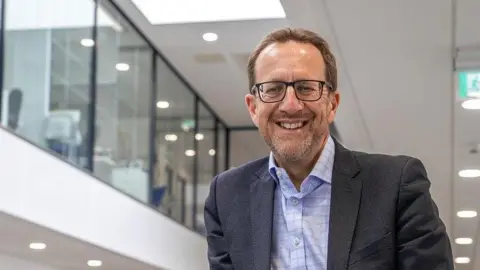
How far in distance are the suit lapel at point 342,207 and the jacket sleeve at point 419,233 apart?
0.27ft

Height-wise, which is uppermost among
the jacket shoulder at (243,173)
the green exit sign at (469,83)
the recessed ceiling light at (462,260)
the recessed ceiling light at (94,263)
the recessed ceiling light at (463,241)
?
the recessed ceiling light at (462,260)

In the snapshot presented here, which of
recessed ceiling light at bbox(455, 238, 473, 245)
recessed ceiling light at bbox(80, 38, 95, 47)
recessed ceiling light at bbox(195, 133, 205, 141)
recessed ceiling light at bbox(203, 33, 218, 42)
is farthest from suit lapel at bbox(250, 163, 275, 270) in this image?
recessed ceiling light at bbox(455, 238, 473, 245)

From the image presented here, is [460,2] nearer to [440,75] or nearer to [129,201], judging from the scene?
[440,75]

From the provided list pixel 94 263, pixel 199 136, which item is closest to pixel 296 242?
pixel 94 263

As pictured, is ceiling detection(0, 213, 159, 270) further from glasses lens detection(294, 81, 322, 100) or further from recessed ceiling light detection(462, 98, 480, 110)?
glasses lens detection(294, 81, 322, 100)

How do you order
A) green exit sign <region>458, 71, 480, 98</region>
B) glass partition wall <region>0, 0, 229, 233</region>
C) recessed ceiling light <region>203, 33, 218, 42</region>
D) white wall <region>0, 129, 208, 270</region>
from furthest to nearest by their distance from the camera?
recessed ceiling light <region>203, 33, 218, 42</region>
green exit sign <region>458, 71, 480, 98</region>
glass partition wall <region>0, 0, 229, 233</region>
white wall <region>0, 129, 208, 270</region>

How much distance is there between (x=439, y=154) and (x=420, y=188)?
356 inches

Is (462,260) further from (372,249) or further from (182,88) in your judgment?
(372,249)

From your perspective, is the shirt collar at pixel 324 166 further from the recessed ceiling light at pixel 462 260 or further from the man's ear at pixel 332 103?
the recessed ceiling light at pixel 462 260

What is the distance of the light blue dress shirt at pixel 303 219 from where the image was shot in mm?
1605

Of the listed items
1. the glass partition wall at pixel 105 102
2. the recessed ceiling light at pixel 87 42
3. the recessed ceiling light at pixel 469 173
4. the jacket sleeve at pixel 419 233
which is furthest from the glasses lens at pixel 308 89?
the recessed ceiling light at pixel 469 173

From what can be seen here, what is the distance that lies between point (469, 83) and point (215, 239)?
6086 millimetres

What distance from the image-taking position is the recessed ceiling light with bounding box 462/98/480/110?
8.13 metres

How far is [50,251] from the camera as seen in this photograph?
9.55 metres
